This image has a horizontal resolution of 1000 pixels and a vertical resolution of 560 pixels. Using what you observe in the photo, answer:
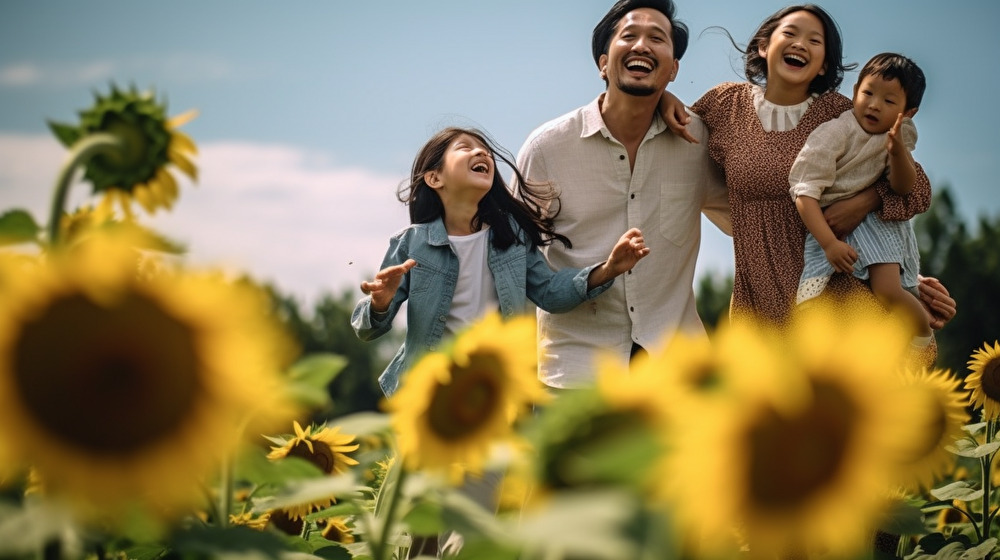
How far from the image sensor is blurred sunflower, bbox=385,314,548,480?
1.12 metres

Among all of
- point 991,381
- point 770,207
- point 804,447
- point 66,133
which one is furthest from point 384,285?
point 804,447

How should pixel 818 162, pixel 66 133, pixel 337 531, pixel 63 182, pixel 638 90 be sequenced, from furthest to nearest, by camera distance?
pixel 638 90 → pixel 818 162 → pixel 337 531 → pixel 66 133 → pixel 63 182

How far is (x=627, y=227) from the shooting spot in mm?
4113

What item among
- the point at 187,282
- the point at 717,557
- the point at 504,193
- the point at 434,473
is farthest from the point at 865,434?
the point at 504,193

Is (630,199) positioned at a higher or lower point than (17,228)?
lower

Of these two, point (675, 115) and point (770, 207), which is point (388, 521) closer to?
point (770, 207)

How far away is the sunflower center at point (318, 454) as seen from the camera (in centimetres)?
259

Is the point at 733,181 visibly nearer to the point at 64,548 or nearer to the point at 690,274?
the point at 690,274

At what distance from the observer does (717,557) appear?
725mm

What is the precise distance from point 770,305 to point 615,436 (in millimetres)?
3049

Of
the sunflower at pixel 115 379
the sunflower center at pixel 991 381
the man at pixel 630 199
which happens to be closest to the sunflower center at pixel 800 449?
the sunflower at pixel 115 379

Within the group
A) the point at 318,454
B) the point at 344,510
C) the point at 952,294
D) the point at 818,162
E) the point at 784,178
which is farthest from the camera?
the point at 952,294

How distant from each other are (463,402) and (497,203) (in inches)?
114

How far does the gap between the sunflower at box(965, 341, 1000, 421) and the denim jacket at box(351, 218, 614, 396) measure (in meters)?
1.33
